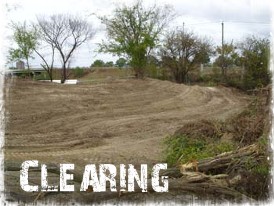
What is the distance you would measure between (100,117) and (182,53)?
15.8m

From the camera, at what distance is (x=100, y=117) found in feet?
50.0

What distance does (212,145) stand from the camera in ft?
20.8

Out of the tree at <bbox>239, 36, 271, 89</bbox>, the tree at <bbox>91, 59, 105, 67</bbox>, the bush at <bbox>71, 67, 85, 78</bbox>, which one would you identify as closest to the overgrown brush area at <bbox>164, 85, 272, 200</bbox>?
the tree at <bbox>239, 36, 271, 89</bbox>

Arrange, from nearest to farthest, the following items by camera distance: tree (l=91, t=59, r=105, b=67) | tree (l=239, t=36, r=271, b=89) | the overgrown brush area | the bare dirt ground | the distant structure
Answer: the overgrown brush area, the bare dirt ground, tree (l=239, t=36, r=271, b=89), the distant structure, tree (l=91, t=59, r=105, b=67)

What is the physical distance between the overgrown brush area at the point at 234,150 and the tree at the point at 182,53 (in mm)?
22323

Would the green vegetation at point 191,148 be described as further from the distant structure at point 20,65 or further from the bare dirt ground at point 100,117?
the distant structure at point 20,65

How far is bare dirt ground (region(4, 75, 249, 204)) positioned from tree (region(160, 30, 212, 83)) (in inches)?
227

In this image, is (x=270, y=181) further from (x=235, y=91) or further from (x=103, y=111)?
(x=235, y=91)

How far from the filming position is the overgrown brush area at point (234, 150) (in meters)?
4.51

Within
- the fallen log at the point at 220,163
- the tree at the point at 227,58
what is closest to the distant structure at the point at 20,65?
the tree at the point at 227,58

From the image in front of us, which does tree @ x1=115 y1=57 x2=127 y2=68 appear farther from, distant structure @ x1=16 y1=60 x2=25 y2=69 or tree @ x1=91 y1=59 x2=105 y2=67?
distant structure @ x1=16 y1=60 x2=25 y2=69

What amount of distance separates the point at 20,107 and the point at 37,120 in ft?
6.00

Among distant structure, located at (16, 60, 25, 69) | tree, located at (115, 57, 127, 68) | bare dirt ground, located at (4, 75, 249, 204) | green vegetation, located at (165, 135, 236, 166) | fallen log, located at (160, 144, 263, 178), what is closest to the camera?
fallen log, located at (160, 144, 263, 178)

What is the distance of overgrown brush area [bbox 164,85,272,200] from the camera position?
177 inches
